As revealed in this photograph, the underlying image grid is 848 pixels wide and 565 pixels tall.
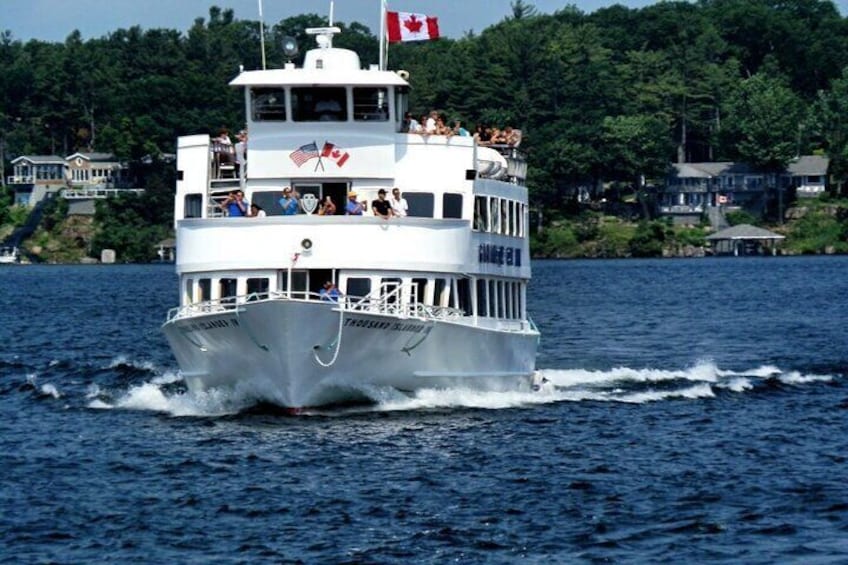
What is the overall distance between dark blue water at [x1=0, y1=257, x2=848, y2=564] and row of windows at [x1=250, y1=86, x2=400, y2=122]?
7.12 metres

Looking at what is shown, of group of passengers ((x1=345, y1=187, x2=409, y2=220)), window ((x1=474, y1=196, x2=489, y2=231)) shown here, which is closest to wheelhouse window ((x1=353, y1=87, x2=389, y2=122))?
group of passengers ((x1=345, y1=187, x2=409, y2=220))

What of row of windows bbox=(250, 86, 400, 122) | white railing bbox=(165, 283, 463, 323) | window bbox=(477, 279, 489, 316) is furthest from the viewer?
window bbox=(477, 279, 489, 316)

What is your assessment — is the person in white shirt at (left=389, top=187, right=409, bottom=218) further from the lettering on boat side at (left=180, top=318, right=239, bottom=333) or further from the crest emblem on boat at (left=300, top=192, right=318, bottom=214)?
the lettering on boat side at (left=180, top=318, right=239, bottom=333)

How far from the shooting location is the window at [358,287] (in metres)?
46.6

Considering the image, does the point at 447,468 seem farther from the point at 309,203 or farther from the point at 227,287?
the point at 227,287

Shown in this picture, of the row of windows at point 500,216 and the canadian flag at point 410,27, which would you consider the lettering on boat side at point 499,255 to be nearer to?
the row of windows at point 500,216

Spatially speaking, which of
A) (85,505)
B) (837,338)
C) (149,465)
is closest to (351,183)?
(149,465)

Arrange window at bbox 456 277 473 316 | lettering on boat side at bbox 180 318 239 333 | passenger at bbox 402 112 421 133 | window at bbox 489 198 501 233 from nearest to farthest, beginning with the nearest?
lettering on boat side at bbox 180 318 239 333
window at bbox 456 277 473 316
passenger at bbox 402 112 421 133
window at bbox 489 198 501 233

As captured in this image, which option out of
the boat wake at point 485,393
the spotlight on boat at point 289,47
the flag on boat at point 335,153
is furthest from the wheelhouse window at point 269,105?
the boat wake at point 485,393

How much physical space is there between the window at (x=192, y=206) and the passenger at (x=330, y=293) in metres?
6.09

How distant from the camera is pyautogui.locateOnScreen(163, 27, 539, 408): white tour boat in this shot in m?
45.0

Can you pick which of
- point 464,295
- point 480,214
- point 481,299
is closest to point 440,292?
point 464,295

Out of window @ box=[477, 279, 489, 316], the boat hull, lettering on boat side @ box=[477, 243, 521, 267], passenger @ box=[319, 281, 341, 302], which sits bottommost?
the boat hull

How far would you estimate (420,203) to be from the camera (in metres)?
49.5
